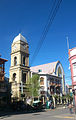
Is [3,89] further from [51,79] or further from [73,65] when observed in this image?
[51,79]

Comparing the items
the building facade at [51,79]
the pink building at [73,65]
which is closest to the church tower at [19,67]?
the building facade at [51,79]

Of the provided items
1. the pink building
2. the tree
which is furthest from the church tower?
the pink building

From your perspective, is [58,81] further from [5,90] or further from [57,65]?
[5,90]

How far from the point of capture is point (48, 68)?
162ft

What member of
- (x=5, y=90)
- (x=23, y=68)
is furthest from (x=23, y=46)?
(x=5, y=90)

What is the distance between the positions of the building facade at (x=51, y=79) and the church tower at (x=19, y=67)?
416cm

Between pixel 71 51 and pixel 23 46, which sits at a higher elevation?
pixel 23 46

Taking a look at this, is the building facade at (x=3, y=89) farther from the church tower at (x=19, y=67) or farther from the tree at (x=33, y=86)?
the tree at (x=33, y=86)

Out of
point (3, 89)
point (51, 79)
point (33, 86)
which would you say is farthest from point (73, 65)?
point (51, 79)

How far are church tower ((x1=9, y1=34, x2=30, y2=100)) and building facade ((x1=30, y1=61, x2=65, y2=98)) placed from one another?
4.16 m

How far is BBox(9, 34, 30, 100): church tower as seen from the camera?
34.4 metres

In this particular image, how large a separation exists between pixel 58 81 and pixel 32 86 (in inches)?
632

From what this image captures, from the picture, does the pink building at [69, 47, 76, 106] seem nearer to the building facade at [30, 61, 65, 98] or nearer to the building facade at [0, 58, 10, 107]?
the building facade at [0, 58, 10, 107]

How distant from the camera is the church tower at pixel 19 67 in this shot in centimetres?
3441
